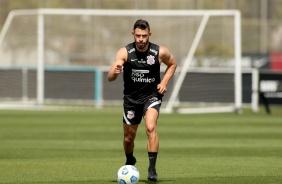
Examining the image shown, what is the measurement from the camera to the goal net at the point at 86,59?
31891 mm

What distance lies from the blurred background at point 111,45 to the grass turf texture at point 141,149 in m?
5.08

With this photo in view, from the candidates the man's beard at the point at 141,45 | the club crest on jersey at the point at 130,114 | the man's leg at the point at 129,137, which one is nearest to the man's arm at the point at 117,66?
the man's beard at the point at 141,45

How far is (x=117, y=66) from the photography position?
1179cm

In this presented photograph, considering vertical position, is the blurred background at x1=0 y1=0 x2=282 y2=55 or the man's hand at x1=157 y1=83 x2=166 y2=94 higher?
the blurred background at x1=0 y1=0 x2=282 y2=55

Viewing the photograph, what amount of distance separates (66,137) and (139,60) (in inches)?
321

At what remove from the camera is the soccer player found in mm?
12062

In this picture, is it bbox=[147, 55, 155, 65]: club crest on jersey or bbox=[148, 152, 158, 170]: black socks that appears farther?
bbox=[147, 55, 155, 65]: club crest on jersey

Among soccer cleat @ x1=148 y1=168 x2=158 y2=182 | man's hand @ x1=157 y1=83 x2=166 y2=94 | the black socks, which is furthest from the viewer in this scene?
man's hand @ x1=157 y1=83 x2=166 y2=94

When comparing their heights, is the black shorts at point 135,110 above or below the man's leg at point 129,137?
above

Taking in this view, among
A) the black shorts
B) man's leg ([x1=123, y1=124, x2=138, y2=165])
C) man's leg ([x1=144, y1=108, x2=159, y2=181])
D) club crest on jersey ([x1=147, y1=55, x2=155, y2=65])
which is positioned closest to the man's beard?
club crest on jersey ([x1=147, y1=55, x2=155, y2=65])

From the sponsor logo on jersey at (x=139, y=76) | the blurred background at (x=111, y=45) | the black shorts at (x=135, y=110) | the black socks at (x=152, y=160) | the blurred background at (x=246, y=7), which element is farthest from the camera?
the blurred background at (x=246, y=7)

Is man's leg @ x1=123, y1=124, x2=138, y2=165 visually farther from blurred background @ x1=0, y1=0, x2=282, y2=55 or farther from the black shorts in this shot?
blurred background @ x1=0, y1=0, x2=282, y2=55

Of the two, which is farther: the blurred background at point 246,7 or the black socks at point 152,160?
the blurred background at point 246,7

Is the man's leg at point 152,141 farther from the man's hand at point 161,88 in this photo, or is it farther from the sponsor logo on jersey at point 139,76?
the sponsor logo on jersey at point 139,76
